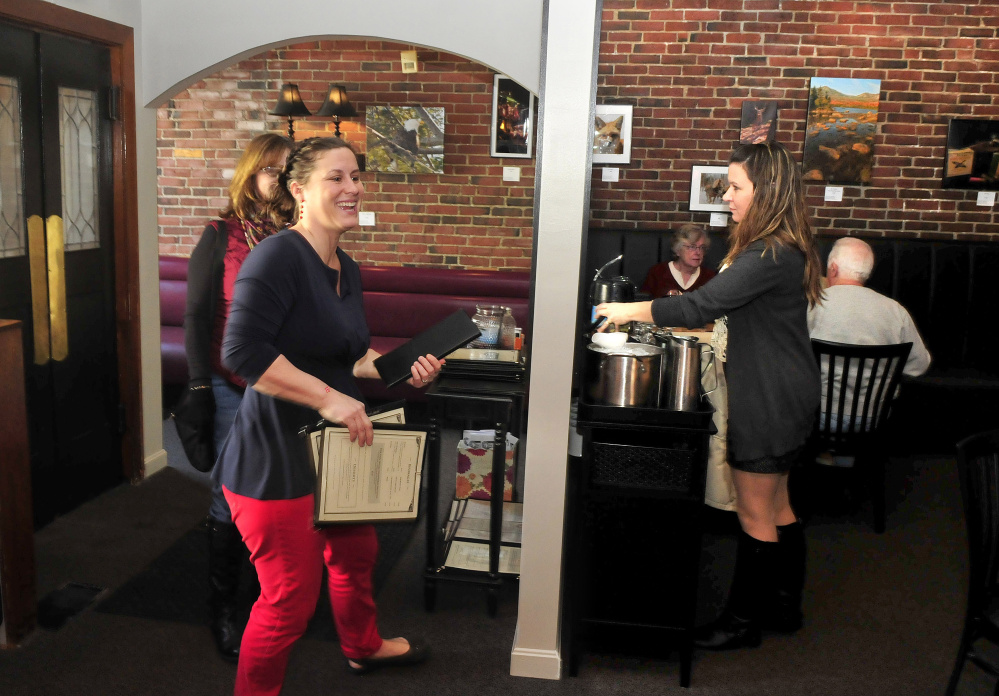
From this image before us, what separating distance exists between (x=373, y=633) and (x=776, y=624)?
135 centimetres

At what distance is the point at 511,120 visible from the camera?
19.3 ft

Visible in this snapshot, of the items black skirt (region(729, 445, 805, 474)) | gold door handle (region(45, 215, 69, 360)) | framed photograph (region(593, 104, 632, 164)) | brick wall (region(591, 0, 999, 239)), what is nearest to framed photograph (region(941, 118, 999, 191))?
brick wall (region(591, 0, 999, 239))

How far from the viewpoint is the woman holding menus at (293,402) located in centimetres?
172

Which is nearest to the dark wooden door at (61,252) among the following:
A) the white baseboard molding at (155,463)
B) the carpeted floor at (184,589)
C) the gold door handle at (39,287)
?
the gold door handle at (39,287)

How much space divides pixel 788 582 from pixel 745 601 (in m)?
0.24

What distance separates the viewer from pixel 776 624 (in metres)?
2.71

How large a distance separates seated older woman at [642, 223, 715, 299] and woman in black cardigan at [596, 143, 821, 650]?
86.8 inches

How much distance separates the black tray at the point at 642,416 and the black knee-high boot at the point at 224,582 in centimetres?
109

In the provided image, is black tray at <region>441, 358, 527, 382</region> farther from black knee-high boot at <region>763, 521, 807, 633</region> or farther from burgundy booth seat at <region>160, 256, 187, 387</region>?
burgundy booth seat at <region>160, 256, 187, 387</region>

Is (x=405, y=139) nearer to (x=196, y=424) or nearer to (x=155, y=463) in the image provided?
(x=155, y=463)

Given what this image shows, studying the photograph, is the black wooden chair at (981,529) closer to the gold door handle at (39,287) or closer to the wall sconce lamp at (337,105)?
the gold door handle at (39,287)

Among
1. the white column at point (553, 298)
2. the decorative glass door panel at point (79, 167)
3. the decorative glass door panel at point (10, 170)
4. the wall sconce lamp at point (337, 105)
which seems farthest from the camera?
the wall sconce lamp at point (337, 105)

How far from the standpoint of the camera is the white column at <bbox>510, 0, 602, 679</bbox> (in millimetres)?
2062

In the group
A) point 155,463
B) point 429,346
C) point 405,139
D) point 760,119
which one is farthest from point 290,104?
point 429,346
